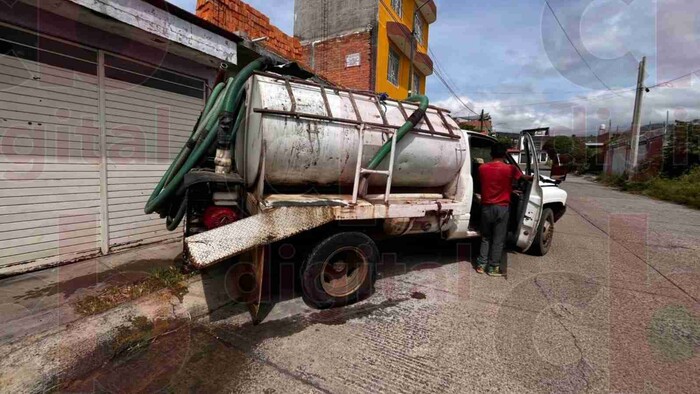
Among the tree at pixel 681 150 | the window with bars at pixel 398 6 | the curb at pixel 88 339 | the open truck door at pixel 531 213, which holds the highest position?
the window with bars at pixel 398 6

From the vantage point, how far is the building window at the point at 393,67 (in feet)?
46.7

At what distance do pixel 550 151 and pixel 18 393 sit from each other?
591 cm

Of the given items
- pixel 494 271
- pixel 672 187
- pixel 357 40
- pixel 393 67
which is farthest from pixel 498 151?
pixel 672 187

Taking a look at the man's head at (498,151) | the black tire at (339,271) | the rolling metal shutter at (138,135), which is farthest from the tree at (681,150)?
the rolling metal shutter at (138,135)

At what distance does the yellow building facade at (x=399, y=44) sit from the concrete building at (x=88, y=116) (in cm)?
871

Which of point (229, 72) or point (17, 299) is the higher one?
point (229, 72)

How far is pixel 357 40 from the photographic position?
41.2ft

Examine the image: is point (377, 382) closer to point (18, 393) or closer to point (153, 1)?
point (18, 393)

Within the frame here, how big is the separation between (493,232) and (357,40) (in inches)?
414

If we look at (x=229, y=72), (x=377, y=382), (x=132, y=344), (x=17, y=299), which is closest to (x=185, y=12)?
(x=229, y=72)

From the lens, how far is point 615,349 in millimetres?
2637

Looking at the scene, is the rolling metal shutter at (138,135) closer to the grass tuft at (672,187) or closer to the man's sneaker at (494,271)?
the man's sneaker at (494,271)

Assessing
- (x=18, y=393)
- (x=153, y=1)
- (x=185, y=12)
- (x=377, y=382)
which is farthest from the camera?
(x=185, y=12)

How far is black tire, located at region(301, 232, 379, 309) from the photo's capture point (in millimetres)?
3129
